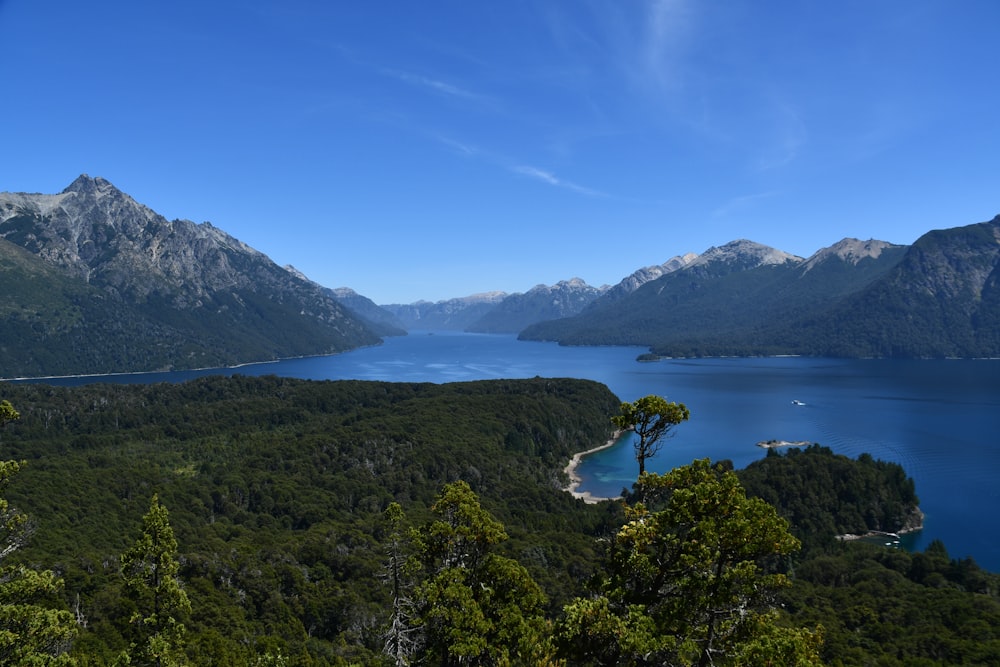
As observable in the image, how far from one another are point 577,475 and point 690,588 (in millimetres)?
127983

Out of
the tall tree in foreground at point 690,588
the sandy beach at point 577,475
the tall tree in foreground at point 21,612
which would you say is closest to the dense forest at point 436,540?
the tall tree in foreground at point 690,588

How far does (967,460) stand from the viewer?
122m

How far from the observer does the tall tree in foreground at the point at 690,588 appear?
13.0m

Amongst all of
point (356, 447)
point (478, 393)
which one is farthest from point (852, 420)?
point (356, 447)

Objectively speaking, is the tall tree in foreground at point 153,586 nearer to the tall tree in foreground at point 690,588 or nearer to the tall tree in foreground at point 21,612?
the tall tree in foreground at point 21,612

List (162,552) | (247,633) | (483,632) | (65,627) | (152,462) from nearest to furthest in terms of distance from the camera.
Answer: (483,632), (65,627), (162,552), (247,633), (152,462)

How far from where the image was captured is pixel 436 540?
19.4m

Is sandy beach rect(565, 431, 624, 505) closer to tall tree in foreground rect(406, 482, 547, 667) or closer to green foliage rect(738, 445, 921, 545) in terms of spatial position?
green foliage rect(738, 445, 921, 545)

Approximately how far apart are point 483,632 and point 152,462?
Result: 12616 centimetres

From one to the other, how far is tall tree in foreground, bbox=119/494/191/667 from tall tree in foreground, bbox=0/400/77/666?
124 inches

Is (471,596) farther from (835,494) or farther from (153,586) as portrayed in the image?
(835,494)

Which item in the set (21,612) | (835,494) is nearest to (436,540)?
(21,612)

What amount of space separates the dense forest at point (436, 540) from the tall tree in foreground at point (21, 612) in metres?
0.26

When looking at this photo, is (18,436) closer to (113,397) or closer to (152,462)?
(113,397)
